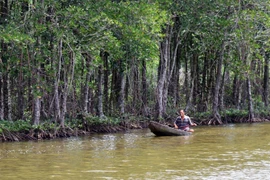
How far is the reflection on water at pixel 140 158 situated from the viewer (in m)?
12.6

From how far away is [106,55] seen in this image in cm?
2739

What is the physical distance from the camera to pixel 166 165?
13.8 metres

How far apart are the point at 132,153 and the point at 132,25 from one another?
7.42 metres

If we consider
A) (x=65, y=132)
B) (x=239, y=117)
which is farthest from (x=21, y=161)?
(x=239, y=117)

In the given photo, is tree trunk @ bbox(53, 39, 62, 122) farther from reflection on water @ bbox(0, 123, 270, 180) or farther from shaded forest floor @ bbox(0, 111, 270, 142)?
reflection on water @ bbox(0, 123, 270, 180)

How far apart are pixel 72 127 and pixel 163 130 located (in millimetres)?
3330

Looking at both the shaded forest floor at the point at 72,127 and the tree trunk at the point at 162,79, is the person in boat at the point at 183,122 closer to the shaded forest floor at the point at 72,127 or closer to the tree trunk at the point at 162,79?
the shaded forest floor at the point at 72,127

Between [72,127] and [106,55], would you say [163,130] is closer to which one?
[72,127]

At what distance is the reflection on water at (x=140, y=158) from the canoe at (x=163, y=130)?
0.44 meters

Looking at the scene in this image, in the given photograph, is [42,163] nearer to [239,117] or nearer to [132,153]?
[132,153]

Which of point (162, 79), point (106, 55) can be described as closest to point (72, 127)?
point (106, 55)

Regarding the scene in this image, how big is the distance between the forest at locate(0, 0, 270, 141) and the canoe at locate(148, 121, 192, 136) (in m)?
2.74

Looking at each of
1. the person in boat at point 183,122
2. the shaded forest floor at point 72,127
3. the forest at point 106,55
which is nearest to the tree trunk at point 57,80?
the forest at point 106,55

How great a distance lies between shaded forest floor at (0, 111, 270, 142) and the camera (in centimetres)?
1936
